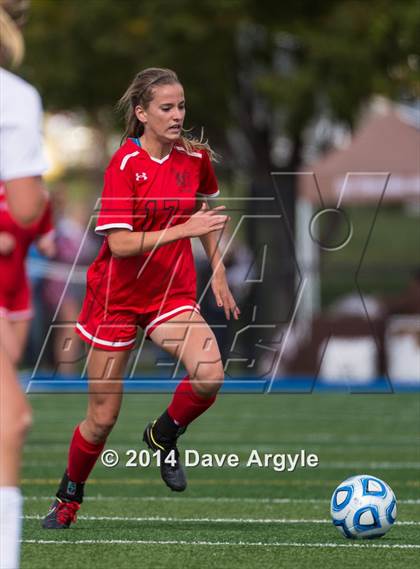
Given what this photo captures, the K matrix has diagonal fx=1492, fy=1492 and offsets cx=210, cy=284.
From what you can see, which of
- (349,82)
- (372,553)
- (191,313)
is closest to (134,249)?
(191,313)

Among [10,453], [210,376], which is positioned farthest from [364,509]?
[10,453]

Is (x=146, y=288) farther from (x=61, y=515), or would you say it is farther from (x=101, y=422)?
(x=61, y=515)

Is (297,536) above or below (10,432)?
above

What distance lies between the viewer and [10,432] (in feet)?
14.4

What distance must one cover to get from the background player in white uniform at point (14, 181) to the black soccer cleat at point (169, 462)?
8.93ft

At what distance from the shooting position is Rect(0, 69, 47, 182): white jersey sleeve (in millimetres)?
4270

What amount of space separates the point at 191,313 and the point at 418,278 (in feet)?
38.5

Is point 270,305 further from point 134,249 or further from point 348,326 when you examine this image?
point 134,249

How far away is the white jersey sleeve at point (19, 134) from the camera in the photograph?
4270 millimetres

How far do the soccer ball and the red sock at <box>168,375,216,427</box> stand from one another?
2.56 ft

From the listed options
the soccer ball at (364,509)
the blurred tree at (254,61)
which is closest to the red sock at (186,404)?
the soccer ball at (364,509)

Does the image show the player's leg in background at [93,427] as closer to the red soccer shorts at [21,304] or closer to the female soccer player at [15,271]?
the female soccer player at [15,271]

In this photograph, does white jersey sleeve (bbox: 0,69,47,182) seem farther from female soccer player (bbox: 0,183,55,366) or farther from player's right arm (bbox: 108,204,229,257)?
player's right arm (bbox: 108,204,229,257)

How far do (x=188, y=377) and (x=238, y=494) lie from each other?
1.87m
